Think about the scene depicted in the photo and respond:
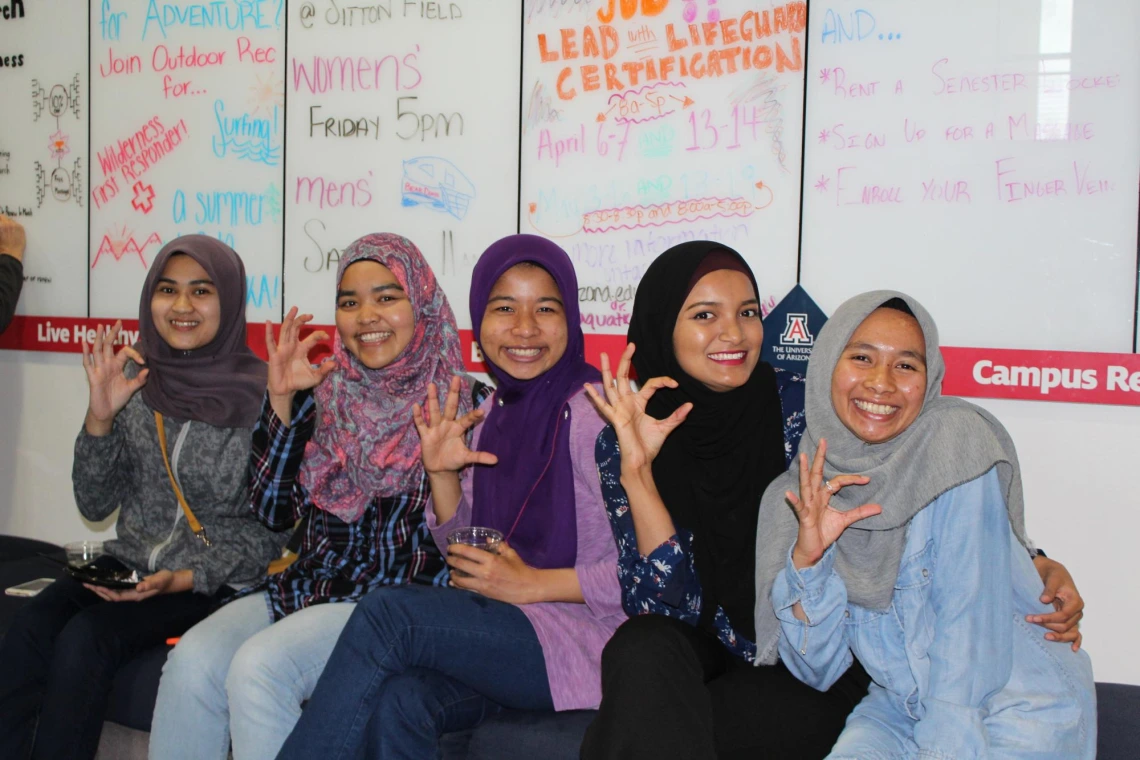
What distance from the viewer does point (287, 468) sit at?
2.41m

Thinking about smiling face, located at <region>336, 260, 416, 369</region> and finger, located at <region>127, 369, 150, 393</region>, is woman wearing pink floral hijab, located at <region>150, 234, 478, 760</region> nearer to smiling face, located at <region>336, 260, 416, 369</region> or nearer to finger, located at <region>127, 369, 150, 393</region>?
smiling face, located at <region>336, 260, 416, 369</region>

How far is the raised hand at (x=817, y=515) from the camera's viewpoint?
1741 mm

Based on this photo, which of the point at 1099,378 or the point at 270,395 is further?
the point at 1099,378

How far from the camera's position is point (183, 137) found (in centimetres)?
361

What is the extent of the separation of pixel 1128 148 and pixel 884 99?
683 millimetres

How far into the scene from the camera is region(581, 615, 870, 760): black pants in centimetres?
163

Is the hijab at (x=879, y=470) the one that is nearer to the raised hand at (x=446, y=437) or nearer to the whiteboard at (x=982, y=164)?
the raised hand at (x=446, y=437)

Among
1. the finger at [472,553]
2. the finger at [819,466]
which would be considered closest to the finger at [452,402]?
the finger at [472,553]

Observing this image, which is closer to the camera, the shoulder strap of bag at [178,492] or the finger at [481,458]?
the finger at [481,458]

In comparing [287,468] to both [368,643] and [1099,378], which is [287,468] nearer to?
[368,643]

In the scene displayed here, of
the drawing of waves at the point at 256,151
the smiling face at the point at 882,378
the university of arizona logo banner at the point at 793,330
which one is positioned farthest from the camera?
the drawing of waves at the point at 256,151

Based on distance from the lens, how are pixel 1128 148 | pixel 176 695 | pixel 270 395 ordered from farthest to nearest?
pixel 1128 148 < pixel 270 395 < pixel 176 695

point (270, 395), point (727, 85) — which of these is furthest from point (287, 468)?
point (727, 85)

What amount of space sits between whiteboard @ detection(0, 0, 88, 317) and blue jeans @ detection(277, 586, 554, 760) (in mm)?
2632
